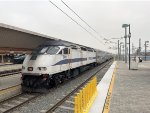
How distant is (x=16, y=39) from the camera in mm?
16266

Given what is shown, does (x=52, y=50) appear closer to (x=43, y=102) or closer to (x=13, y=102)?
(x=43, y=102)

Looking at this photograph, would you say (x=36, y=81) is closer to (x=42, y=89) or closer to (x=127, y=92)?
(x=42, y=89)

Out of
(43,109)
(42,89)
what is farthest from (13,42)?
(43,109)

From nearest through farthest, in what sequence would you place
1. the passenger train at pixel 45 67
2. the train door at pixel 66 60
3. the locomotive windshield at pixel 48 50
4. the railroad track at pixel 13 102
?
the railroad track at pixel 13 102 < the passenger train at pixel 45 67 < the locomotive windshield at pixel 48 50 < the train door at pixel 66 60

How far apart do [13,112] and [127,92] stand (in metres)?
6.39

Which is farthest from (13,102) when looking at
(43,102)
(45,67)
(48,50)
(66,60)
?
(66,60)

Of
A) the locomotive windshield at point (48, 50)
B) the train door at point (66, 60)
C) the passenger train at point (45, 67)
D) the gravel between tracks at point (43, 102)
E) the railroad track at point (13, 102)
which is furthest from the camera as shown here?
the train door at point (66, 60)

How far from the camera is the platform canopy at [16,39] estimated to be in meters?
14.4

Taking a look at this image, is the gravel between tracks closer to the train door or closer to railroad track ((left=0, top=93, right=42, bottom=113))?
railroad track ((left=0, top=93, right=42, bottom=113))

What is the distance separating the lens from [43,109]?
10.7 metres

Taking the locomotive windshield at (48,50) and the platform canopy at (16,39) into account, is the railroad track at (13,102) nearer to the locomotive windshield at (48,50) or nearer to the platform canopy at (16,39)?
the locomotive windshield at (48,50)

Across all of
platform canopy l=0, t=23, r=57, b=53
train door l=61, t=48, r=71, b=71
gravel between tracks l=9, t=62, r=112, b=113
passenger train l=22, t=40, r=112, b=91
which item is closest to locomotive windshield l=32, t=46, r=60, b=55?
passenger train l=22, t=40, r=112, b=91

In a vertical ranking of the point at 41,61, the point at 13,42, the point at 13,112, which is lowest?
the point at 13,112

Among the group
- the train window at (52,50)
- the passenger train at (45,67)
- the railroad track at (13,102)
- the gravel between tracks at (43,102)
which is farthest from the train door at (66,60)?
the railroad track at (13,102)
